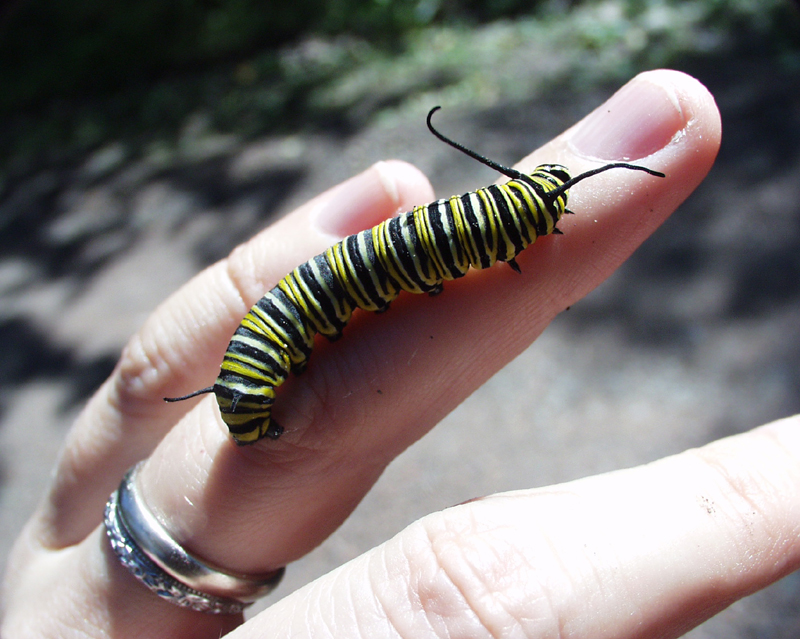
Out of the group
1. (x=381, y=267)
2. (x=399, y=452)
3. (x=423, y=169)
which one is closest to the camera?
(x=381, y=267)

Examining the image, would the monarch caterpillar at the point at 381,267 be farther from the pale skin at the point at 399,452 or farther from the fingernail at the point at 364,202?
the fingernail at the point at 364,202

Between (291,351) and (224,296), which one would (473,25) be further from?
(291,351)

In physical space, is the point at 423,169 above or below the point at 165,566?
below

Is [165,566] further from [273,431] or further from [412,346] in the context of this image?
Result: [412,346]

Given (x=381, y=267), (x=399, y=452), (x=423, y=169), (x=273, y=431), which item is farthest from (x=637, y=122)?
(x=423, y=169)

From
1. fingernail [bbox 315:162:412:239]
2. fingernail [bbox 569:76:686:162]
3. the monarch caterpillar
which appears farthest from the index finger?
fingernail [bbox 315:162:412:239]

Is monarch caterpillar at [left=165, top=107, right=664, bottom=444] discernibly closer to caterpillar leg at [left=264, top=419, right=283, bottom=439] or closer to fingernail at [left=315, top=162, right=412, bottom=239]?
caterpillar leg at [left=264, top=419, right=283, bottom=439]
